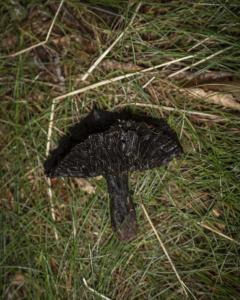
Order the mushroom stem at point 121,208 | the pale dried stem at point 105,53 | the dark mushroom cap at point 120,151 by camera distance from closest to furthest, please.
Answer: the dark mushroom cap at point 120,151 → the mushroom stem at point 121,208 → the pale dried stem at point 105,53

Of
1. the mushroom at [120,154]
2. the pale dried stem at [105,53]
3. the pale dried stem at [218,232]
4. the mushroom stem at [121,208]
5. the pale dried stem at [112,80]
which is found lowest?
the pale dried stem at [218,232]

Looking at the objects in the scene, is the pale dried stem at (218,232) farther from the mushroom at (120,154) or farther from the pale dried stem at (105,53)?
the pale dried stem at (105,53)

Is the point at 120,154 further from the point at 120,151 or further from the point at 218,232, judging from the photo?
the point at 218,232

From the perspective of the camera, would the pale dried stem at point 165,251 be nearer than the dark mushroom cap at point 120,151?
No

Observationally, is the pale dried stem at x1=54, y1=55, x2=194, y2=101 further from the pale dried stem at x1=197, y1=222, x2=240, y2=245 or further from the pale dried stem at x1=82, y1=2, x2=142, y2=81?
the pale dried stem at x1=197, y1=222, x2=240, y2=245

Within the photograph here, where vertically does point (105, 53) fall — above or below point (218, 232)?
above

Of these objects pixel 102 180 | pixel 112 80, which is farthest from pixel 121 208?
pixel 112 80

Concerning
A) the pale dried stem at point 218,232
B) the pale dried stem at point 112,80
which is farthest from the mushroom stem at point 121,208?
the pale dried stem at point 112,80
